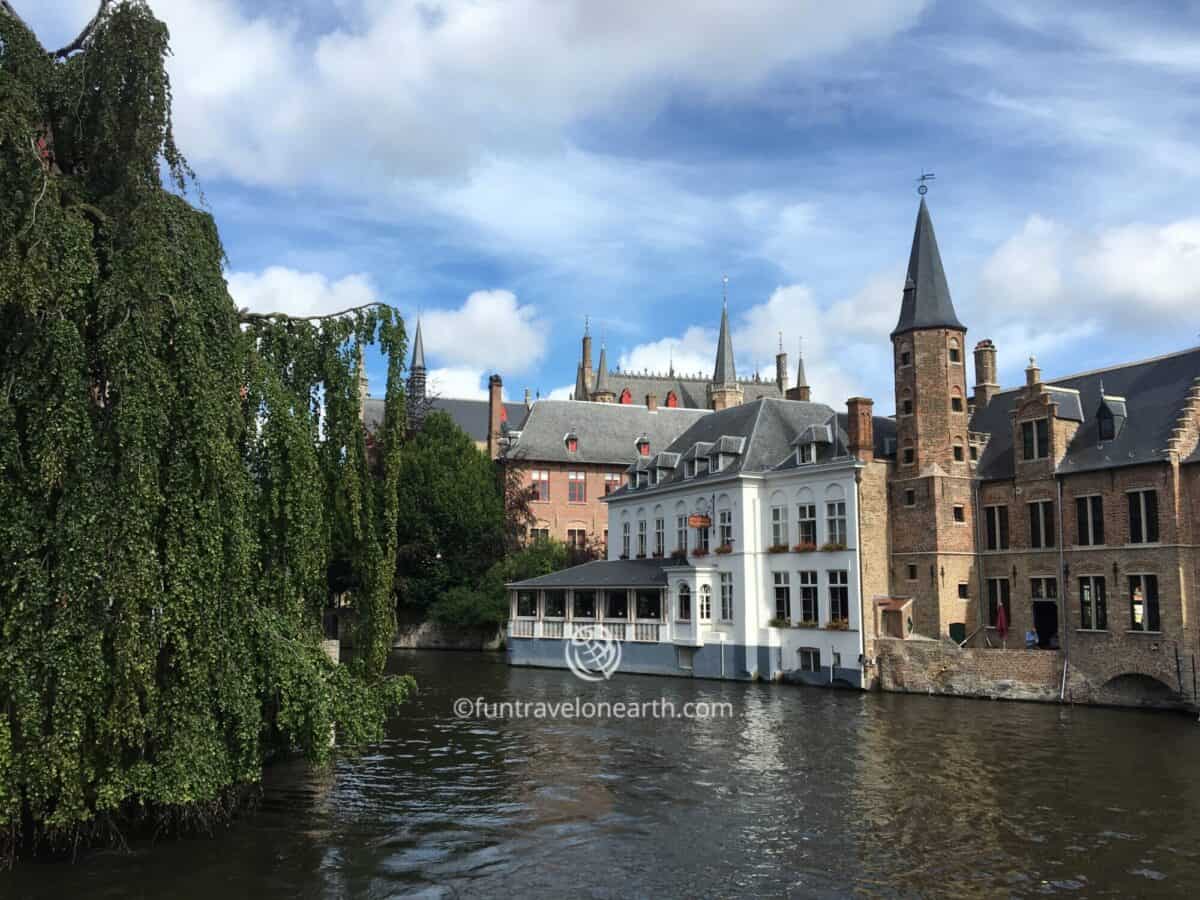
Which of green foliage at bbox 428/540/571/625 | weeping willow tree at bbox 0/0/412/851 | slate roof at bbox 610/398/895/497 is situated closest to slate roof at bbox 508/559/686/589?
slate roof at bbox 610/398/895/497

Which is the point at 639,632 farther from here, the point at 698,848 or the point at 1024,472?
the point at 698,848

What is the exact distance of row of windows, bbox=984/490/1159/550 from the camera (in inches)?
1166

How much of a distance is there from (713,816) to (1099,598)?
18822mm

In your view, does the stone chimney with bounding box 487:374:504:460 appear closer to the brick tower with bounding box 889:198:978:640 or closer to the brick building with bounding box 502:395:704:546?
the brick building with bounding box 502:395:704:546

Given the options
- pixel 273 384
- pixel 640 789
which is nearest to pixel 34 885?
pixel 273 384

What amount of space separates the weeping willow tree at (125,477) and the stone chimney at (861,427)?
2544 cm

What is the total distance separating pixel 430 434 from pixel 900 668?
111 feet

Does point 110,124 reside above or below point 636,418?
below

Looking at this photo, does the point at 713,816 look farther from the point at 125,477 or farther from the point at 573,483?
the point at 573,483

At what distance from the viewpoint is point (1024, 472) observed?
33.6 m

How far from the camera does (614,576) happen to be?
42531 mm

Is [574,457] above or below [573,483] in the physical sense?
above
